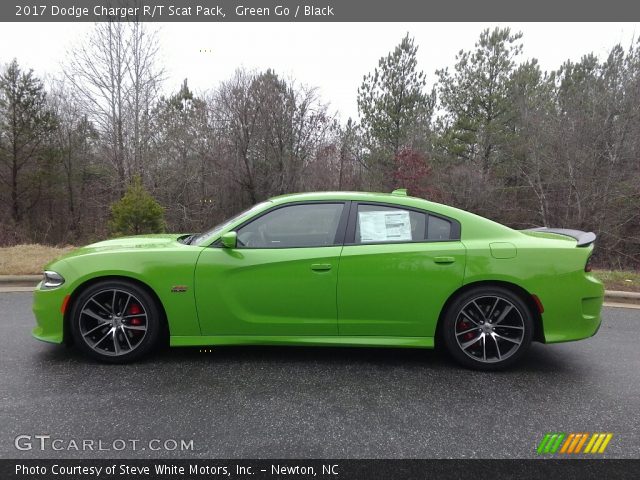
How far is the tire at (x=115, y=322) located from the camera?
116 inches

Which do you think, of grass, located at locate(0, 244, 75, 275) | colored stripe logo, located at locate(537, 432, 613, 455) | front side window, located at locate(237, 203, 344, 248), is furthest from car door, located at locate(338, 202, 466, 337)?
grass, located at locate(0, 244, 75, 275)

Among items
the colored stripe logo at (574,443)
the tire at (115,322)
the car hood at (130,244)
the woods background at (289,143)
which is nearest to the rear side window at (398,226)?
the colored stripe logo at (574,443)

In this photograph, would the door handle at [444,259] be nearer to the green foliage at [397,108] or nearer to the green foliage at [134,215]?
the green foliage at [134,215]

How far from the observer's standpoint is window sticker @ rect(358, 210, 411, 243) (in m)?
3.04

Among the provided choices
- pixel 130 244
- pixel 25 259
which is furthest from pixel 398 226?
pixel 25 259

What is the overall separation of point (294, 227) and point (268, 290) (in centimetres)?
63

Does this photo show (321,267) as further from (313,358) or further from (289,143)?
(289,143)

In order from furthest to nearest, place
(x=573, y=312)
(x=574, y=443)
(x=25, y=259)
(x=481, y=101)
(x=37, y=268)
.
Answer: (x=481, y=101)
(x=25, y=259)
(x=37, y=268)
(x=573, y=312)
(x=574, y=443)

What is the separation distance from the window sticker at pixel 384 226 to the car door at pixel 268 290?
27 centimetres

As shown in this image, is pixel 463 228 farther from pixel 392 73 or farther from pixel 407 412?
pixel 392 73

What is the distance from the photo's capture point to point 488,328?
2.97m

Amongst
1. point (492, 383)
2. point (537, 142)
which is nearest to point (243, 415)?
point (492, 383)

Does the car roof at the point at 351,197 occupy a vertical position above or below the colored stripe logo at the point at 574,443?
above

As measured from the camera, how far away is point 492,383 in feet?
9.07
